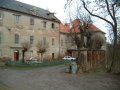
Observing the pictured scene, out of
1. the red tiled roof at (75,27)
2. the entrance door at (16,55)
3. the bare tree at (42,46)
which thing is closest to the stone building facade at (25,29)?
the entrance door at (16,55)

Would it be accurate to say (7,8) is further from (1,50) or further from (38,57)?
(38,57)

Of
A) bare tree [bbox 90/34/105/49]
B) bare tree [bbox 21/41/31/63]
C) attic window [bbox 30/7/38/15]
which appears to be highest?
attic window [bbox 30/7/38/15]

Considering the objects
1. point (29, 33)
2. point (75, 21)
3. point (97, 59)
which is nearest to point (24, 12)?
point (29, 33)

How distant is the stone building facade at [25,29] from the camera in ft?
152

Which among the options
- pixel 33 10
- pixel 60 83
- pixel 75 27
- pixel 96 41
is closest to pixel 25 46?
pixel 33 10

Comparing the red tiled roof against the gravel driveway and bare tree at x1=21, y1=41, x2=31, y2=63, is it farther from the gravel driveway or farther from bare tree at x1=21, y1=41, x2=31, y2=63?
the gravel driveway

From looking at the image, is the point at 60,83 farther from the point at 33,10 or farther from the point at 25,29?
the point at 33,10

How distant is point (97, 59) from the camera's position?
93.0 ft

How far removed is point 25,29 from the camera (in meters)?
51.0

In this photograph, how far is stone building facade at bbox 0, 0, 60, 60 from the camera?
152 ft

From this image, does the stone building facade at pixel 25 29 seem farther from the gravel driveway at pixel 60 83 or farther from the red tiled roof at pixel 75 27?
the gravel driveway at pixel 60 83

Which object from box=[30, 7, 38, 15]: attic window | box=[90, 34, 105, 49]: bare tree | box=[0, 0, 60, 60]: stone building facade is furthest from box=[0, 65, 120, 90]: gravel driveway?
box=[90, 34, 105, 49]: bare tree

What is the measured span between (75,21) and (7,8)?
20.8m

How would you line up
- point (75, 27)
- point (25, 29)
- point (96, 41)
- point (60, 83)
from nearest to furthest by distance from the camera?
point (60, 83)
point (25, 29)
point (96, 41)
point (75, 27)
